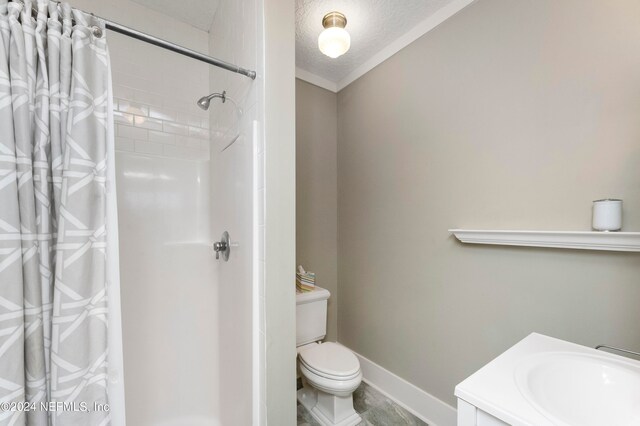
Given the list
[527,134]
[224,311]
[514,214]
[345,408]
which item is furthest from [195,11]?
[345,408]

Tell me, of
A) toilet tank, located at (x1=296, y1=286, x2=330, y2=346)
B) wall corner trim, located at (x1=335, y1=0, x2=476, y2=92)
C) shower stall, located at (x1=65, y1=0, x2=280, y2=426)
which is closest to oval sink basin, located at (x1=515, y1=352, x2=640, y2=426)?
shower stall, located at (x1=65, y1=0, x2=280, y2=426)

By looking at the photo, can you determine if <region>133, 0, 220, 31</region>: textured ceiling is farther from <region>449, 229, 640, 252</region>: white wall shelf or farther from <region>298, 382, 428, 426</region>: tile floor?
<region>298, 382, 428, 426</region>: tile floor

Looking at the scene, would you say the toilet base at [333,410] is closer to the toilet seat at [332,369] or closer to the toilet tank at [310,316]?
the toilet seat at [332,369]

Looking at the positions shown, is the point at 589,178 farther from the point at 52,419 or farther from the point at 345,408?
the point at 52,419

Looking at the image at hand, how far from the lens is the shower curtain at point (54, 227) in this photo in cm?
69

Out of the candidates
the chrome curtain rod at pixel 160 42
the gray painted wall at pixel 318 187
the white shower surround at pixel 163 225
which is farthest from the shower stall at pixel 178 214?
the gray painted wall at pixel 318 187

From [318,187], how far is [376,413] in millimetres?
1632

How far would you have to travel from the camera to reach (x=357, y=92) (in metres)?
2.20

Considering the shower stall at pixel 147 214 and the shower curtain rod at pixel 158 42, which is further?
the shower curtain rod at pixel 158 42

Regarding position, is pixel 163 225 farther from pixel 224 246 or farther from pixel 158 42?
pixel 158 42

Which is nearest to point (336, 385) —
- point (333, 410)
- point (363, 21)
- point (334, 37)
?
point (333, 410)

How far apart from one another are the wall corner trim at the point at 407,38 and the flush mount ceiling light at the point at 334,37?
532 millimetres

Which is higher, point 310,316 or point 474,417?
point 474,417

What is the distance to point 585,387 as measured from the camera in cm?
76
